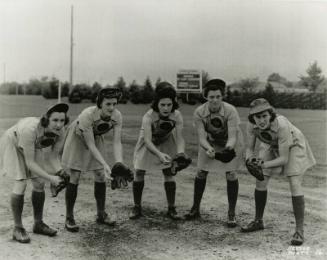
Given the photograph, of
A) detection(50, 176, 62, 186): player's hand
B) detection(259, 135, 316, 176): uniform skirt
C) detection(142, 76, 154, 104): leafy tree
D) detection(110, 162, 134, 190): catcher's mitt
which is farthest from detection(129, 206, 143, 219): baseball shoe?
detection(142, 76, 154, 104): leafy tree

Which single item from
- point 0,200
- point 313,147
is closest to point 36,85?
point 313,147

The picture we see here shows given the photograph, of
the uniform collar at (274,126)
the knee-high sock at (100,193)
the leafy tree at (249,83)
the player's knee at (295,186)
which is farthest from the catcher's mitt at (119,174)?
the leafy tree at (249,83)

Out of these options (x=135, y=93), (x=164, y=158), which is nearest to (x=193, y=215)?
(x=164, y=158)

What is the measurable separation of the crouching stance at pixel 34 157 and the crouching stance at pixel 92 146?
0.87 feet

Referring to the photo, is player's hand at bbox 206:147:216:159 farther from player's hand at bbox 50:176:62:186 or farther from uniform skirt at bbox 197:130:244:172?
player's hand at bbox 50:176:62:186

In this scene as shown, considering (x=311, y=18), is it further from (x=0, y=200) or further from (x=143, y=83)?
(x=143, y=83)

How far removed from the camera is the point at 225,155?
422 centimetres

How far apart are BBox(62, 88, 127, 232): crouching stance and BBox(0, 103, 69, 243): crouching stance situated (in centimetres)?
27

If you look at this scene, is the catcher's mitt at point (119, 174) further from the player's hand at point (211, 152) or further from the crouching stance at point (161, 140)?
the player's hand at point (211, 152)

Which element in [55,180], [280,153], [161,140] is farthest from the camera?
[161,140]

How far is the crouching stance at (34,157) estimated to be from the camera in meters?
3.62

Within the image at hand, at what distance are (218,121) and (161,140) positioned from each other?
0.67 m

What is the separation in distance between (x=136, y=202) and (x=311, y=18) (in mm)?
3325

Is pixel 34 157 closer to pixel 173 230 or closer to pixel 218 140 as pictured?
pixel 173 230
